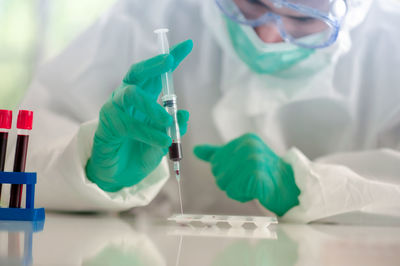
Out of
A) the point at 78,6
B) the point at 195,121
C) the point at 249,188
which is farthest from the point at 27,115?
the point at 78,6

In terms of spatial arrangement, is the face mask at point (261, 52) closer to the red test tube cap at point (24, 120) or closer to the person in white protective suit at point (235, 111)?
the person in white protective suit at point (235, 111)

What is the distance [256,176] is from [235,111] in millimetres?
362

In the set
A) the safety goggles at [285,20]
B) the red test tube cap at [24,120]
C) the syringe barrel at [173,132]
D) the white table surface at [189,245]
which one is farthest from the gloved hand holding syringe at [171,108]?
the safety goggles at [285,20]

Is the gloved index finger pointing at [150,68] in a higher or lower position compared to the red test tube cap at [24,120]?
higher

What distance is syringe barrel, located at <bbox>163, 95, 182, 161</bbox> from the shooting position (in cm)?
91

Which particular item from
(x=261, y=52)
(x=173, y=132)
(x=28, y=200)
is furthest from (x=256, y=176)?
(x=28, y=200)

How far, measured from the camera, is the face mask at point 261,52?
1338 mm

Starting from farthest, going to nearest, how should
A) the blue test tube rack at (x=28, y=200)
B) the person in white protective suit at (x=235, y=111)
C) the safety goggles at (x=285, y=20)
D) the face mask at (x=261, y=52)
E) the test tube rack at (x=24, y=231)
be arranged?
the face mask at (x=261, y=52) < the safety goggles at (x=285, y=20) < the person in white protective suit at (x=235, y=111) < the blue test tube rack at (x=28, y=200) < the test tube rack at (x=24, y=231)

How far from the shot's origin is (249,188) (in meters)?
1.15

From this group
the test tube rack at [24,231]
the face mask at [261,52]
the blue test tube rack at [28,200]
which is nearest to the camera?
the test tube rack at [24,231]

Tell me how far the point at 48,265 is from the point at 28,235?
235 millimetres

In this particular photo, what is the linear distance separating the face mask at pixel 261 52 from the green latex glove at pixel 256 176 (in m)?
0.28

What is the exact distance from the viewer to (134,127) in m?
0.94

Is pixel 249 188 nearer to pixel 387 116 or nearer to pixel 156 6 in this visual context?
pixel 387 116
